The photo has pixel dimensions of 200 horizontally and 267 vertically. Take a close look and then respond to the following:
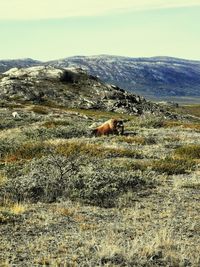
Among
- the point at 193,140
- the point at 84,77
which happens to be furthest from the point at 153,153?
the point at 84,77

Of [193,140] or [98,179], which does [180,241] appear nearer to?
[98,179]

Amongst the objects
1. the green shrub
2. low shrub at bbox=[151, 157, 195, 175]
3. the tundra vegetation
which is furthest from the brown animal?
low shrub at bbox=[151, 157, 195, 175]

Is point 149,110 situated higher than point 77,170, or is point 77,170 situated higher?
point 77,170

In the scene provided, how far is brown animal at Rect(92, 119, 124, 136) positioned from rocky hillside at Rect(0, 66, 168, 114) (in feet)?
200

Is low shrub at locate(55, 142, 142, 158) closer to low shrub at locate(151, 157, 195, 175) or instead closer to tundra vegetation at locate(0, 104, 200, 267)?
tundra vegetation at locate(0, 104, 200, 267)

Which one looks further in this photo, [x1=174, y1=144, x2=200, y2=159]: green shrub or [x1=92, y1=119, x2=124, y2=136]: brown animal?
[x1=92, y1=119, x2=124, y2=136]: brown animal

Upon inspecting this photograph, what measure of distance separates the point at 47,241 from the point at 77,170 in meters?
9.19

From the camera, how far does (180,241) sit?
42.4ft

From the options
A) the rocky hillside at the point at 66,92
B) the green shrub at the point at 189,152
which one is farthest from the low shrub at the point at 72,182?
the rocky hillside at the point at 66,92

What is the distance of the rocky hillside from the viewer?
106m

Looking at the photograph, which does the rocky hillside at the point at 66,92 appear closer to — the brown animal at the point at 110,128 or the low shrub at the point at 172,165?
the brown animal at the point at 110,128

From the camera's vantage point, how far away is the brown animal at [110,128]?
4088cm

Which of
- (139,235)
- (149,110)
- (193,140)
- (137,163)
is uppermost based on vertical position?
(139,235)

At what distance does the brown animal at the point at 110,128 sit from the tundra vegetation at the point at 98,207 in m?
10.4
